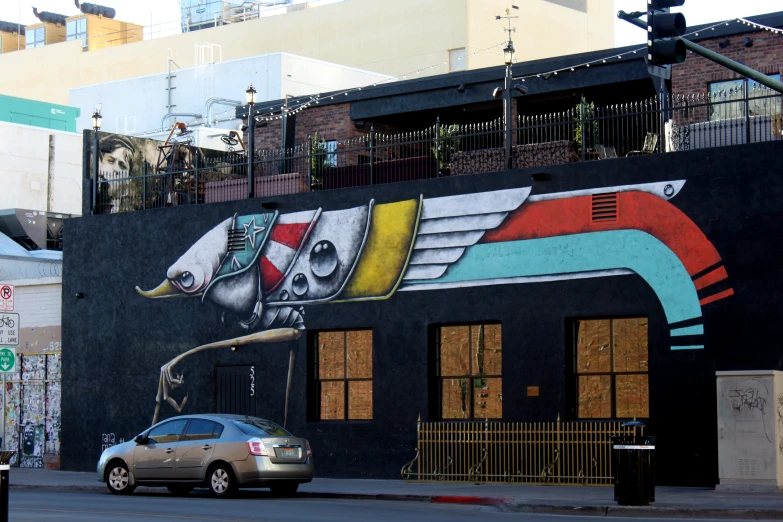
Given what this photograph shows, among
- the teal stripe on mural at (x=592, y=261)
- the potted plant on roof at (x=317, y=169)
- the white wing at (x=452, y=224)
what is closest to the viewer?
the teal stripe on mural at (x=592, y=261)

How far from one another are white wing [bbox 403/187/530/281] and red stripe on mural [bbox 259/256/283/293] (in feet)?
11.0

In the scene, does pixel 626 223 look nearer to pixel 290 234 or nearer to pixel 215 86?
pixel 290 234

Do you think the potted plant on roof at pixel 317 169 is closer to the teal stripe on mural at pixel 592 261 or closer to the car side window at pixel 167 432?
the teal stripe on mural at pixel 592 261

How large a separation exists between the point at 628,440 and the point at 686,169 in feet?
20.3

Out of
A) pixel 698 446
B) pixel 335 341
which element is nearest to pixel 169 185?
pixel 335 341

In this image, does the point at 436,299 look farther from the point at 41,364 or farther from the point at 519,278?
the point at 41,364

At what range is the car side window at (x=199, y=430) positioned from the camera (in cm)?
2216

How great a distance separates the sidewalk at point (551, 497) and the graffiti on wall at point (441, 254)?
340 centimetres

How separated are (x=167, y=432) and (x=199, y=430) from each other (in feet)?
2.54

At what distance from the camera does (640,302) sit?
23.3 metres

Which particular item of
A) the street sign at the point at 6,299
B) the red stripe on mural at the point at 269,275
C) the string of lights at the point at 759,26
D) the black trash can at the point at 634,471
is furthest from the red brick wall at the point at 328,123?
the black trash can at the point at 634,471

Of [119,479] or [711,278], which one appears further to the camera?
[119,479]

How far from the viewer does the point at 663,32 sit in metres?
15.5

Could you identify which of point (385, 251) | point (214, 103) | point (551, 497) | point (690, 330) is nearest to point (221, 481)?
point (551, 497)
